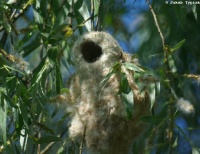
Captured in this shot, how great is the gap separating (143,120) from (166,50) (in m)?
0.26

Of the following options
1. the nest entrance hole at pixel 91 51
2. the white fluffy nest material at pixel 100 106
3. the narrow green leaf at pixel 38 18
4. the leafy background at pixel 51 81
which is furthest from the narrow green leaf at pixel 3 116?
A: the narrow green leaf at pixel 38 18

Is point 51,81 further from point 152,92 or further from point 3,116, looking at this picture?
point 152,92

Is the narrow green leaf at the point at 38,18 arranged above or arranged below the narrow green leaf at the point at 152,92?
above

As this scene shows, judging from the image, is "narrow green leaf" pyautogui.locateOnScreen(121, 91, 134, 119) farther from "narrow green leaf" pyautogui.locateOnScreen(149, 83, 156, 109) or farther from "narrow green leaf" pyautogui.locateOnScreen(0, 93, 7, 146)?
"narrow green leaf" pyautogui.locateOnScreen(0, 93, 7, 146)

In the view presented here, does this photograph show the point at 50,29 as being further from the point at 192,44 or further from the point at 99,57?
the point at 192,44

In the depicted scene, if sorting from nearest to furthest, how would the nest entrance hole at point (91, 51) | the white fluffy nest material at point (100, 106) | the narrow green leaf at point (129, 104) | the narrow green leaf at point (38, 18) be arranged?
the narrow green leaf at point (129, 104)
the white fluffy nest material at point (100, 106)
the nest entrance hole at point (91, 51)
the narrow green leaf at point (38, 18)

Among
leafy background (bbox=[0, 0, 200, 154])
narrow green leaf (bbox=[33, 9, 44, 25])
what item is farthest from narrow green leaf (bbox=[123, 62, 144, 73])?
narrow green leaf (bbox=[33, 9, 44, 25])

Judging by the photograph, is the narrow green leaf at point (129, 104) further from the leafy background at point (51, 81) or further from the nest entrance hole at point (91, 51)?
the nest entrance hole at point (91, 51)

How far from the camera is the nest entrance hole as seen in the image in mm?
2491

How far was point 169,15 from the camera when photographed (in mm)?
3594

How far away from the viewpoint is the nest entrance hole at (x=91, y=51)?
2.49 meters

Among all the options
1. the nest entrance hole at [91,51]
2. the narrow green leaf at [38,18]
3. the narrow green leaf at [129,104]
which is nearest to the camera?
the narrow green leaf at [129,104]

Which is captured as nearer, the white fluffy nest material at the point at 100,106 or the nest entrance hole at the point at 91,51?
the white fluffy nest material at the point at 100,106

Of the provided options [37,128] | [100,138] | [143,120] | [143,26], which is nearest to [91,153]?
[100,138]
